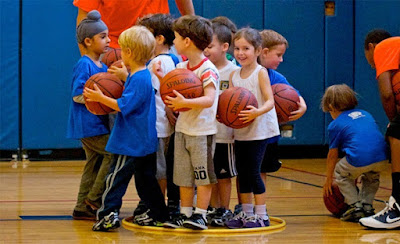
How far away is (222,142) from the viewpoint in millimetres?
4688

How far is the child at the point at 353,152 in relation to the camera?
5004 mm

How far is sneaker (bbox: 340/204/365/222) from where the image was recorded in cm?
491

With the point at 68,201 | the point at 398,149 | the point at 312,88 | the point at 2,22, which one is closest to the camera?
the point at 398,149

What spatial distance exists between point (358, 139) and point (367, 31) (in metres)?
4.73

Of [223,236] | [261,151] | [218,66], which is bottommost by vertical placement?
[223,236]

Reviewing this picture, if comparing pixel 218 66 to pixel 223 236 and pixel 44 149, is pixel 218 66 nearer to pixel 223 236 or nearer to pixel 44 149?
pixel 223 236

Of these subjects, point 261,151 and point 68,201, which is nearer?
point 261,151

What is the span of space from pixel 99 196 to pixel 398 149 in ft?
6.53

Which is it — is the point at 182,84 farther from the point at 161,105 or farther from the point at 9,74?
the point at 9,74

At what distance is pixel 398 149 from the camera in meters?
4.71

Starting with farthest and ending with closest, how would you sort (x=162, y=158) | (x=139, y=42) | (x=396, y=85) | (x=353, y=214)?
(x=353, y=214)
(x=396, y=85)
(x=162, y=158)
(x=139, y=42)

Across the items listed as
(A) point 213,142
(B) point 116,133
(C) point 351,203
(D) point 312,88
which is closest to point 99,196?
(B) point 116,133

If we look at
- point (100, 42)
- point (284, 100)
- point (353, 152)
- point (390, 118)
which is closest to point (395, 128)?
point (390, 118)

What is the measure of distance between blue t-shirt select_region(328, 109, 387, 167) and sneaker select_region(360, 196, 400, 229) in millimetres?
446
